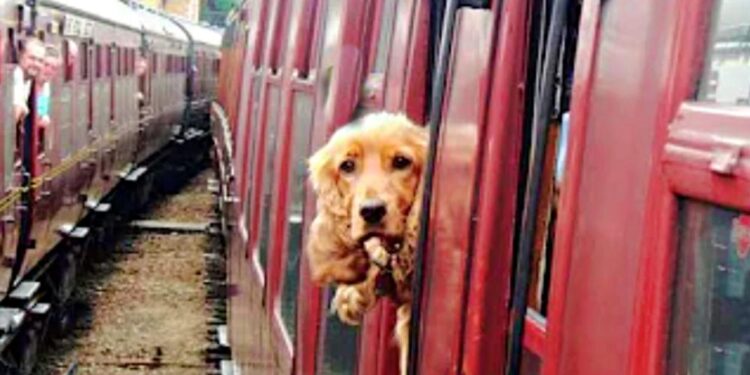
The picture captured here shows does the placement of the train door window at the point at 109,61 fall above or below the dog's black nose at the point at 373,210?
below

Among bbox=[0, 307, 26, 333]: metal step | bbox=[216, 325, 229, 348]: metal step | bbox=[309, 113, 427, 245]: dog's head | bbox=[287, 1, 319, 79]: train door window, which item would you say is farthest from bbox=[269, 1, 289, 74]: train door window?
bbox=[216, 325, 229, 348]: metal step

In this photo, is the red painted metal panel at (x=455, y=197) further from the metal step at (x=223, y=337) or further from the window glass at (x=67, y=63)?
the window glass at (x=67, y=63)

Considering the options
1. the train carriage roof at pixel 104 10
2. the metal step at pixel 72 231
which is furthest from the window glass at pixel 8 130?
the metal step at pixel 72 231

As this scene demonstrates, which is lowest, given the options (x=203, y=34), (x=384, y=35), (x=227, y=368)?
(x=227, y=368)

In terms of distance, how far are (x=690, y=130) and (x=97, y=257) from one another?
15.9 metres

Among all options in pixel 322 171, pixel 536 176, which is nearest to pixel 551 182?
pixel 536 176

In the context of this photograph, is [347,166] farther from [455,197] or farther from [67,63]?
[67,63]

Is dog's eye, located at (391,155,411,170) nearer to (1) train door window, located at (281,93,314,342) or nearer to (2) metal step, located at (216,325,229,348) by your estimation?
(1) train door window, located at (281,93,314,342)

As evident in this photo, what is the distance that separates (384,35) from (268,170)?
289cm

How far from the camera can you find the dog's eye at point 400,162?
2891 mm

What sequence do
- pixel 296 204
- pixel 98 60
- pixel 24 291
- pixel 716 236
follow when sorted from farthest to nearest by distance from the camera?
1. pixel 98 60
2. pixel 24 291
3. pixel 296 204
4. pixel 716 236

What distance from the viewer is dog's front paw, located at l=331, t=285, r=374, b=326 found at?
298 centimetres

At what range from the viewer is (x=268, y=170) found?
21.0ft

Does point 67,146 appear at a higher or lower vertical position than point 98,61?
lower
